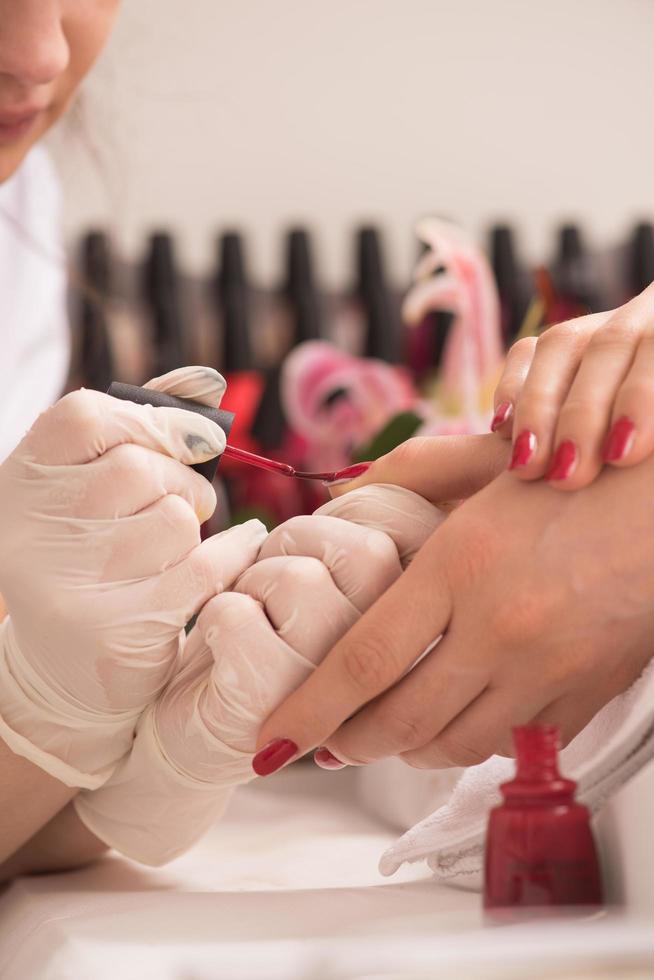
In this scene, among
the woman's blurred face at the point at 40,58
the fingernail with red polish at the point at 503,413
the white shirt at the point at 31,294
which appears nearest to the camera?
the fingernail with red polish at the point at 503,413

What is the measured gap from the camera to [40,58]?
1.01 m

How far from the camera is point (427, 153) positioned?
2.34m

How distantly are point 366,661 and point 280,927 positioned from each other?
145mm

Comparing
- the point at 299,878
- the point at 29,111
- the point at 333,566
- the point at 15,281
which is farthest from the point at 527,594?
the point at 15,281

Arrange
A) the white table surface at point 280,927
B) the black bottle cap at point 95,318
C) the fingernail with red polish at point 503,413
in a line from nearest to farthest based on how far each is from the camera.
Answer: the white table surface at point 280,927, the fingernail with red polish at point 503,413, the black bottle cap at point 95,318

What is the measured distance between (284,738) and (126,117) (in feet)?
5.96

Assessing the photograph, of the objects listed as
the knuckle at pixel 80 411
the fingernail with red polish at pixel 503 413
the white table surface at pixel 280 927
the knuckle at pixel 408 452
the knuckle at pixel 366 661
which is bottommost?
the white table surface at pixel 280 927

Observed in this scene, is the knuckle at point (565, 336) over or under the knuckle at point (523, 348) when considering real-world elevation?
over

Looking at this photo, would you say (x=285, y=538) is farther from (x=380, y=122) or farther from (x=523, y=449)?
(x=380, y=122)

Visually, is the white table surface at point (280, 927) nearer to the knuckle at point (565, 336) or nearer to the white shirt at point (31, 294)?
the knuckle at point (565, 336)

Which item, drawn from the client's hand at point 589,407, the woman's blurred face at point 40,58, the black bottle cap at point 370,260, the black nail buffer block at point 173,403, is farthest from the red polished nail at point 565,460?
the black bottle cap at point 370,260

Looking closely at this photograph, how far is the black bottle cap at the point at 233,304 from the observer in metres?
2.10

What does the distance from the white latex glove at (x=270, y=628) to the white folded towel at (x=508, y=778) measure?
13 cm

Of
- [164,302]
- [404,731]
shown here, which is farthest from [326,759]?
[164,302]
